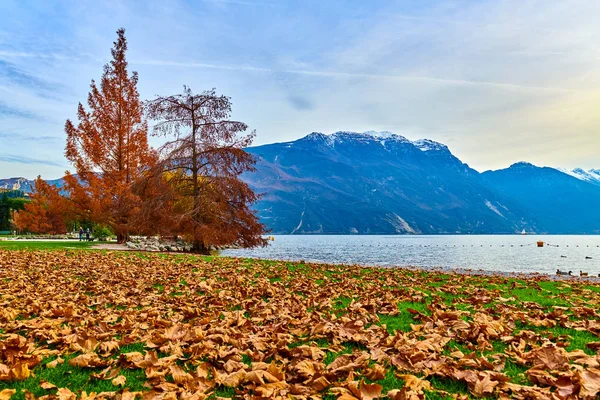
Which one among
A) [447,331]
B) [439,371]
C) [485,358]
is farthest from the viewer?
[447,331]

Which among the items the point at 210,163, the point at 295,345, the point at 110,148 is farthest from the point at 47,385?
the point at 110,148

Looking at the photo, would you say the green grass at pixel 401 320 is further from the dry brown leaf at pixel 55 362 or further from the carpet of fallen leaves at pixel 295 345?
the dry brown leaf at pixel 55 362

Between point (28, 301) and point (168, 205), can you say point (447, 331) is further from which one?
point (168, 205)

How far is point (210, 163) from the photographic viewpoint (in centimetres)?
2923

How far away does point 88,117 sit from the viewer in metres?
32.8

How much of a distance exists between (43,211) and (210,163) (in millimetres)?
51126

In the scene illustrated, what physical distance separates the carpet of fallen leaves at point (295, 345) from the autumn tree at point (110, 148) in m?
25.7

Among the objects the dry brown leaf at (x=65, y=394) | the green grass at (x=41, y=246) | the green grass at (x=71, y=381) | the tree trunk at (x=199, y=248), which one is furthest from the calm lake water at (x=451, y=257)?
the dry brown leaf at (x=65, y=394)

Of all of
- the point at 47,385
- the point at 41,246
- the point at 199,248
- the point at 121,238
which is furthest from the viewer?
the point at 121,238

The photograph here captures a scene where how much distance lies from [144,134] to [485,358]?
114 feet

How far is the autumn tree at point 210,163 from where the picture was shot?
93.3 ft

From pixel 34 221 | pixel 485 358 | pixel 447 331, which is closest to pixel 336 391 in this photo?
pixel 485 358

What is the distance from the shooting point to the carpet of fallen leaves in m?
3.31

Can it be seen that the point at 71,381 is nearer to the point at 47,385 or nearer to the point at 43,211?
the point at 47,385
